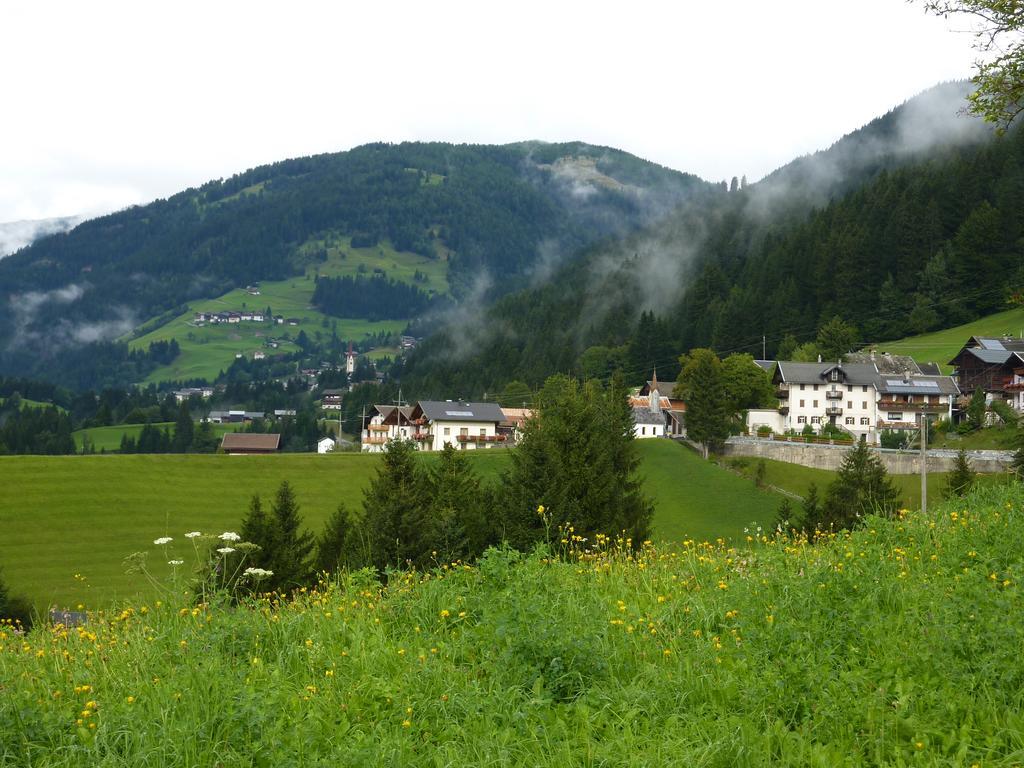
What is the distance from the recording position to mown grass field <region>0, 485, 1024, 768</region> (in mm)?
5918

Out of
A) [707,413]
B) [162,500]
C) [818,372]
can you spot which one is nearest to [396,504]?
[162,500]

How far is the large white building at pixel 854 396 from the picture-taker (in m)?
98.1

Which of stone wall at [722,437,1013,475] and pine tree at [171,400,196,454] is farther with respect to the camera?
pine tree at [171,400,196,454]

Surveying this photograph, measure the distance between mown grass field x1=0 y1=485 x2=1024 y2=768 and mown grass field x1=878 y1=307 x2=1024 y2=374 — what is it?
107176mm

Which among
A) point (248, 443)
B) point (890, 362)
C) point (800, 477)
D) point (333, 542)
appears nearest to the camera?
point (333, 542)

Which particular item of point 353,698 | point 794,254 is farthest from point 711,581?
point 794,254

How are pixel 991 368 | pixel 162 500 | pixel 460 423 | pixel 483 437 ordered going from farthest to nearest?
1. pixel 460 423
2. pixel 483 437
3. pixel 991 368
4. pixel 162 500

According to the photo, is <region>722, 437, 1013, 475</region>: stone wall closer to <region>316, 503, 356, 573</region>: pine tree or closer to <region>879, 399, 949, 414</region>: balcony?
<region>879, 399, 949, 414</region>: balcony

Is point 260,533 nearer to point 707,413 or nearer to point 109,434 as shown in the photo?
point 707,413

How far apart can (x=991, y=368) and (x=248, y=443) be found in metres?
104

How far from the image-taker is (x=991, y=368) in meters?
92.9

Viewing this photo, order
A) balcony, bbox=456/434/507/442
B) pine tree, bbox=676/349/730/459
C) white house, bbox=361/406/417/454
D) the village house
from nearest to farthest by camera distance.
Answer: pine tree, bbox=676/349/730/459 < the village house < balcony, bbox=456/434/507/442 < white house, bbox=361/406/417/454

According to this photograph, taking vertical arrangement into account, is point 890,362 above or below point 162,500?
above

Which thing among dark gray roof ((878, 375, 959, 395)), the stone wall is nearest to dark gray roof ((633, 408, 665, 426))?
the stone wall
